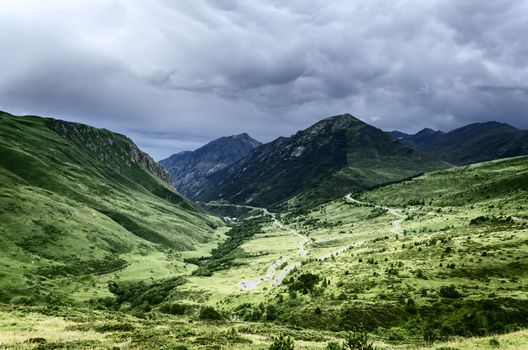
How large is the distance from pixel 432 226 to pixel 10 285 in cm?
14160

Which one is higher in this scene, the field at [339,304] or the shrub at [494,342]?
the shrub at [494,342]

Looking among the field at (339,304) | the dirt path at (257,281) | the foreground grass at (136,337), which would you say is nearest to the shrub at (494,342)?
the foreground grass at (136,337)

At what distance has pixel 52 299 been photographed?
374ft

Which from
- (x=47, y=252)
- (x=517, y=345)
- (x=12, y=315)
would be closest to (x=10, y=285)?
(x=47, y=252)

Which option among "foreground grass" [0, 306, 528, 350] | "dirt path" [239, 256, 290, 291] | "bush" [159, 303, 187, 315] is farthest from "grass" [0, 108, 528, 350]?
"dirt path" [239, 256, 290, 291]

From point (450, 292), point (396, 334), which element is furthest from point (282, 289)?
point (396, 334)

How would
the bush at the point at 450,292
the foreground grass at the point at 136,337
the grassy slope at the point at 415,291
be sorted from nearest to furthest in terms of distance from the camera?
the foreground grass at the point at 136,337, the grassy slope at the point at 415,291, the bush at the point at 450,292

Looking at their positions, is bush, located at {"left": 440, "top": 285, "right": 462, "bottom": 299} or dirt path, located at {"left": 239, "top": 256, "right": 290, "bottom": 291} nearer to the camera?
bush, located at {"left": 440, "top": 285, "right": 462, "bottom": 299}

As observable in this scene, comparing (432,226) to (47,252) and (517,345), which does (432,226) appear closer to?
(517,345)

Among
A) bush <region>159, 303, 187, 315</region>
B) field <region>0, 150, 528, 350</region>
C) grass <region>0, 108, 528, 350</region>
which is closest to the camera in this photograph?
field <region>0, 150, 528, 350</region>

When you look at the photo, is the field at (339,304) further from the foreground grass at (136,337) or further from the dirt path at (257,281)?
the dirt path at (257,281)

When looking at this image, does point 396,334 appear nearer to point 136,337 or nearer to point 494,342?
point 494,342

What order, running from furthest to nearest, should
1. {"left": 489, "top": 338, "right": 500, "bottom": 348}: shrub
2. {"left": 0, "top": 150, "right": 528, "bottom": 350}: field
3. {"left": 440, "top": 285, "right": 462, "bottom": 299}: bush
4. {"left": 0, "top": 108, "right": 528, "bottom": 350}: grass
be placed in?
{"left": 440, "top": 285, "right": 462, "bottom": 299}: bush
{"left": 0, "top": 108, "right": 528, "bottom": 350}: grass
{"left": 0, "top": 150, "right": 528, "bottom": 350}: field
{"left": 489, "top": 338, "right": 500, "bottom": 348}: shrub

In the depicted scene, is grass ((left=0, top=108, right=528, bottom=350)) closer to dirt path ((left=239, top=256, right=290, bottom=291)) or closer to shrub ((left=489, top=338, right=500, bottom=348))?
shrub ((left=489, top=338, right=500, bottom=348))
